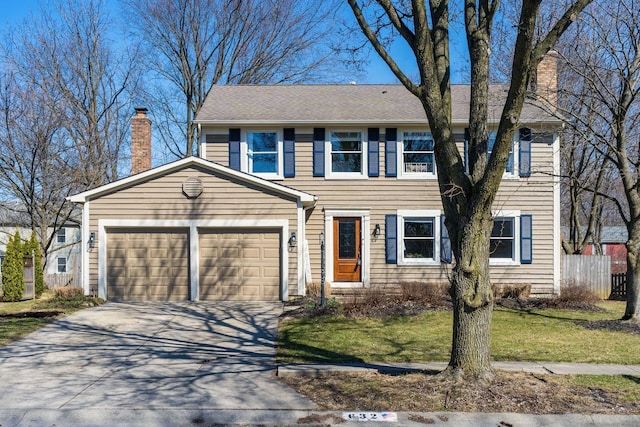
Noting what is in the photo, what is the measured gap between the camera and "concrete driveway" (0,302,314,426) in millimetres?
6367

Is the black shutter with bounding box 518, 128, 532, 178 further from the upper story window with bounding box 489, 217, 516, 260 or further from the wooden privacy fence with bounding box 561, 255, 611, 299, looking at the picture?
the wooden privacy fence with bounding box 561, 255, 611, 299

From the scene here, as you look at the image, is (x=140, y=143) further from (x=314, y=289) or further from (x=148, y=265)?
(x=314, y=289)

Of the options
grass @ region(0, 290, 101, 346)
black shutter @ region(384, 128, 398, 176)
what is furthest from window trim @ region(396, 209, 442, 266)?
grass @ region(0, 290, 101, 346)

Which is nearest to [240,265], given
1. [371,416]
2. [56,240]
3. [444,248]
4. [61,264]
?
[444,248]

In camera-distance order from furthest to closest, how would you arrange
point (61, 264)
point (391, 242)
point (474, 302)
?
point (61, 264), point (391, 242), point (474, 302)

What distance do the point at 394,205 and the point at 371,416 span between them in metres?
11.2

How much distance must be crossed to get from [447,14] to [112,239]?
11146 millimetres

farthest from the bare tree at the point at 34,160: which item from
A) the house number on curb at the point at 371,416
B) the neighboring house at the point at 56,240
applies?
the house number on curb at the point at 371,416

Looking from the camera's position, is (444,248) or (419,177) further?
(419,177)

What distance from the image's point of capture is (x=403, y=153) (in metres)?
16.7

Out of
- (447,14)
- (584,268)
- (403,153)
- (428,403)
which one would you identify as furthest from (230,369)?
(584,268)

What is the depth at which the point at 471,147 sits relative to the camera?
695 centimetres

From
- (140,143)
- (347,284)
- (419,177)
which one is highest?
(140,143)

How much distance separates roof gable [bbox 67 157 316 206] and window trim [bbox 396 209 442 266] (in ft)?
10.7
